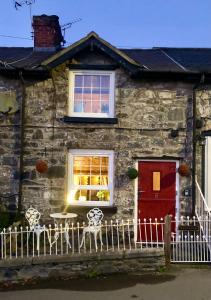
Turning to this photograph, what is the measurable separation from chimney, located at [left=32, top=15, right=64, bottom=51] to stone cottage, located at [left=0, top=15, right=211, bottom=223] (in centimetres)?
258

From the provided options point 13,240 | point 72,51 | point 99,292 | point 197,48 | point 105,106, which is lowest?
point 99,292

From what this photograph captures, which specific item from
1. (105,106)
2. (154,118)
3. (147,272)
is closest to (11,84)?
(105,106)

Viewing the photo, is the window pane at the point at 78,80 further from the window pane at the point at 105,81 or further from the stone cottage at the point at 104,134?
the window pane at the point at 105,81

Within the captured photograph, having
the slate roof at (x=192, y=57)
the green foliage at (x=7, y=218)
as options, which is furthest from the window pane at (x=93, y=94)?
the green foliage at (x=7, y=218)

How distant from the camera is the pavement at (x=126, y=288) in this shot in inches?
284

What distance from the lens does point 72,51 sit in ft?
35.8

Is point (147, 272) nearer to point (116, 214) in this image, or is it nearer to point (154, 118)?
point (116, 214)

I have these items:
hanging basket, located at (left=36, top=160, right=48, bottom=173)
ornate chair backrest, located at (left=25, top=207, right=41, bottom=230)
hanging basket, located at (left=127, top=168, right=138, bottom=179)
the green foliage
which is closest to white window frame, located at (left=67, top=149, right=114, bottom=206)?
hanging basket, located at (left=127, top=168, right=138, bottom=179)

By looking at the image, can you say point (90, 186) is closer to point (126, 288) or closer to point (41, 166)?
point (41, 166)

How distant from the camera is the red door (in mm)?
11000

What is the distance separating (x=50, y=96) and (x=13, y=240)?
433 cm

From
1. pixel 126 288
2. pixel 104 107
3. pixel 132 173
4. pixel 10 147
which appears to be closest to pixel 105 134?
pixel 104 107

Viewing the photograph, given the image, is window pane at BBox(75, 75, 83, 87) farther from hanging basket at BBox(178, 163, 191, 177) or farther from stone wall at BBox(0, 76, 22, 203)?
hanging basket at BBox(178, 163, 191, 177)

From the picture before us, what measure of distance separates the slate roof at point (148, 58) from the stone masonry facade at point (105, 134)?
1.67ft
